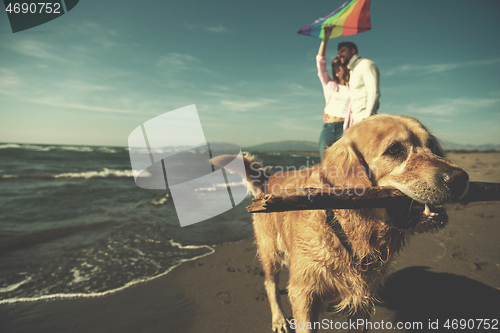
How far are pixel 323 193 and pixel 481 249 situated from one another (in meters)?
4.33

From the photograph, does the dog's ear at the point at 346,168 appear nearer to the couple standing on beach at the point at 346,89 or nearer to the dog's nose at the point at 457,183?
the dog's nose at the point at 457,183

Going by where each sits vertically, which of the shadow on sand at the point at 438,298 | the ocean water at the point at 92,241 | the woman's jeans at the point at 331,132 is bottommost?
the shadow on sand at the point at 438,298

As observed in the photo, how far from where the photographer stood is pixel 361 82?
347cm

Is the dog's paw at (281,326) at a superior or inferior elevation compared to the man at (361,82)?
inferior

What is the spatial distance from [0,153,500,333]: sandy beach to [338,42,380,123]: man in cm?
114

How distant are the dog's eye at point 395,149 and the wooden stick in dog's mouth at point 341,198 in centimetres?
41

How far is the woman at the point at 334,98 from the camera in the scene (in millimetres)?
3855

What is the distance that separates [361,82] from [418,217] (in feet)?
7.73

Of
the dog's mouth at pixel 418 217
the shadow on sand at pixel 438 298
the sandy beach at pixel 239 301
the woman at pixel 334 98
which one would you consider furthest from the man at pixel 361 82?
the shadow on sand at pixel 438 298

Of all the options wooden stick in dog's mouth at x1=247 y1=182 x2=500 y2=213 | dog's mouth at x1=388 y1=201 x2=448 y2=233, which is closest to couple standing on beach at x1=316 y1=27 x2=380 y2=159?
dog's mouth at x1=388 y1=201 x2=448 y2=233

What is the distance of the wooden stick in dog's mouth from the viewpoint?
1.38m

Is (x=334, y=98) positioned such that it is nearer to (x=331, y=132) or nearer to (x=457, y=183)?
(x=331, y=132)

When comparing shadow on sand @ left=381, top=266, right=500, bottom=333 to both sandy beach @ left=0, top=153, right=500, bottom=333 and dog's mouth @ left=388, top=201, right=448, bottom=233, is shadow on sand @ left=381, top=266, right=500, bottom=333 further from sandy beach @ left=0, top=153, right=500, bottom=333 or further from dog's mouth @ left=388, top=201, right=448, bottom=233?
dog's mouth @ left=388, top=201, right=448, bottom=233

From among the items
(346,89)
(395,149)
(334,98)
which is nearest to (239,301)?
(395,149)
